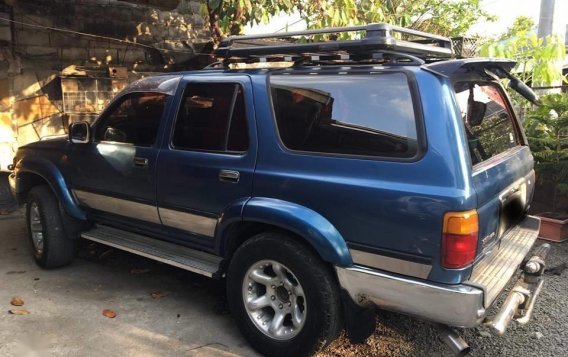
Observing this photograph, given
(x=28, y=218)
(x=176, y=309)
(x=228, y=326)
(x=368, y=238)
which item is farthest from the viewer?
(x=28, y=218)

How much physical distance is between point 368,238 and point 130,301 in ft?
7.59

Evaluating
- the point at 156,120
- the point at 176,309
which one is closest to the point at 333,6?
the point at 156,120

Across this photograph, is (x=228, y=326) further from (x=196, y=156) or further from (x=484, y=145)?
(x=484, y=145)

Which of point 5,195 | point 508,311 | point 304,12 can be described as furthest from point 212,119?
point 5,195

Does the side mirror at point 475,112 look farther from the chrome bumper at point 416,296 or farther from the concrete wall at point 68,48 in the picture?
the concrete wall at point 68,48

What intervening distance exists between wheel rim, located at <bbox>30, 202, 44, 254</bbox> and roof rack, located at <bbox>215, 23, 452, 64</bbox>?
8.07ft

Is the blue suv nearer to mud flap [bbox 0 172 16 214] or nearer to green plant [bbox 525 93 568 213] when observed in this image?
green plant [bbox 525 93 568 213]

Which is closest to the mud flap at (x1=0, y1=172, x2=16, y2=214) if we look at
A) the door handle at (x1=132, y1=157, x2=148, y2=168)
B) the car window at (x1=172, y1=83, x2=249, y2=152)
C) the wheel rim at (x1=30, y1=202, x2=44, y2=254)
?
the wheel rim at (x1=30, y1=202, x2=44, y2=254)

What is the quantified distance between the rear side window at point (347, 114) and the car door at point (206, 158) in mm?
286

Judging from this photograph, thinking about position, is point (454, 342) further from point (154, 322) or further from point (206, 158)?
point (154, 322)

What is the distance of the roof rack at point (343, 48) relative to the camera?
2942 millimetres

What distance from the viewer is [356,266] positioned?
9.31 feet

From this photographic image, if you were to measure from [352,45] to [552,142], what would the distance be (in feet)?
12.5

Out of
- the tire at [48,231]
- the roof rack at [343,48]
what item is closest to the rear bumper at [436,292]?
the roof rack at [343,48]
